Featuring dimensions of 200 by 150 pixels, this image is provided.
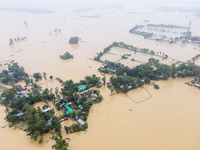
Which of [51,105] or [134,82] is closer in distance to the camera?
[51,105]

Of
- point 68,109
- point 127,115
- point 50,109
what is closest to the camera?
point 50,109

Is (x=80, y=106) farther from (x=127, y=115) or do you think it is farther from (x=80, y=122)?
(x=127, y=115)

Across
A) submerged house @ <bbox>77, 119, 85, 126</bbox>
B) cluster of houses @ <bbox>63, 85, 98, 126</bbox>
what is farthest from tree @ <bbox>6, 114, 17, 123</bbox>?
submerged house @ <bbox>77, 119, 85, 126</bbox>

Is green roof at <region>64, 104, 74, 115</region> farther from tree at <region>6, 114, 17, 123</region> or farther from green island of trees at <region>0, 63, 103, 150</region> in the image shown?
tree at <region>6, 114, 17, 123</region>

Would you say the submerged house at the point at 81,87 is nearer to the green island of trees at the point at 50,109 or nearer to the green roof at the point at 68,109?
the green island of trees at the point at 50,109

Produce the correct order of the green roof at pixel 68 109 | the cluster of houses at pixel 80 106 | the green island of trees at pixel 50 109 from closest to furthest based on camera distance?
the green island of trees at pixel 50 109, the cluster of houses at pixel 80 106, the green roof at pixel 68 109

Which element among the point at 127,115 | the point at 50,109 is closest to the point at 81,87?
the point at 50,109

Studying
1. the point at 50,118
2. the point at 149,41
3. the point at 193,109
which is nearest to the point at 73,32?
the point at 149,41

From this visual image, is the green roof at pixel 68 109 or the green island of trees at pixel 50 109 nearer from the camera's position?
the green island of trees at pixel 50 109

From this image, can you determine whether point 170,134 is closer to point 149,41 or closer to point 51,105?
point 51,105

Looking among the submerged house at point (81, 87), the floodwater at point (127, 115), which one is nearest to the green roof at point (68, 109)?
the floodwater at point (127, 115)

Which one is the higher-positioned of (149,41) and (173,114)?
(149,41)
